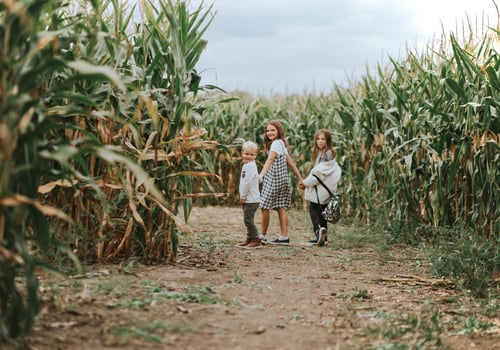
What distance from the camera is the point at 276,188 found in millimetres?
8547

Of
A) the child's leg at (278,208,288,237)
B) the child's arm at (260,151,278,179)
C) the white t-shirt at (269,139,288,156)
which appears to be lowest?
the child's leg at (278,208,288,237)

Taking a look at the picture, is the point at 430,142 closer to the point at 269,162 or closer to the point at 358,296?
the point at 269,162

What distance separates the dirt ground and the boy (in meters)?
1.08

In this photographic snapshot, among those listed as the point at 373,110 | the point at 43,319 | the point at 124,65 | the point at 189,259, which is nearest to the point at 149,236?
the point at 189,259

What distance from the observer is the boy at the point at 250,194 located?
Answer: 7871 mm

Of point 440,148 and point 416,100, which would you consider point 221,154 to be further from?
point 440,148

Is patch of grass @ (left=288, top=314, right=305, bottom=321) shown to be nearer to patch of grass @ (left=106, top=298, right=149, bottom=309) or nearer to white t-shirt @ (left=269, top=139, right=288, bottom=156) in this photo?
patch of grass @ (left=106, top=298, right=149, bottom=309)

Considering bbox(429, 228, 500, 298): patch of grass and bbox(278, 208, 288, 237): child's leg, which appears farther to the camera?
bbox(278, 208, 288, 237): child's leg

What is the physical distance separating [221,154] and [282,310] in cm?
991

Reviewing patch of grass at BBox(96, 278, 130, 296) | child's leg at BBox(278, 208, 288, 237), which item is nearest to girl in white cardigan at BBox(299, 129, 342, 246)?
child's leg at BBox(278, 208, 288, 237)

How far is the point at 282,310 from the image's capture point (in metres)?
4.41

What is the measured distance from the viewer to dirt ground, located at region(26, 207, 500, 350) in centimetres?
346

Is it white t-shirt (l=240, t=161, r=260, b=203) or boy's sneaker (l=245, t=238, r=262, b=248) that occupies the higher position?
white t-shirt (l=240, t=161, r=260, b=203)

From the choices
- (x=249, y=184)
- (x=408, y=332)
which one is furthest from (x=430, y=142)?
(x=408, y=332)
